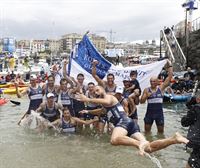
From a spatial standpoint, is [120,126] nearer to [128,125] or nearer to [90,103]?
[128,125]

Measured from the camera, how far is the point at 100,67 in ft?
45.8

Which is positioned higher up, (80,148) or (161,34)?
(161,34)

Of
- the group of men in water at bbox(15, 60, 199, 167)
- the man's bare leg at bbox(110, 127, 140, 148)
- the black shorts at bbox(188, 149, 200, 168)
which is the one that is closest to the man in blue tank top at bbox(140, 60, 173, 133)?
the group of men in water at bbox(15, 60, 199, 167)

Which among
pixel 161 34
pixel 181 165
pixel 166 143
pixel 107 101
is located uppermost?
pixel 161 34

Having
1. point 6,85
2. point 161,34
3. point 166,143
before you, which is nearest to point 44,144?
point 166,143

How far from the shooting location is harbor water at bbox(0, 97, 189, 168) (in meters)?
8.72

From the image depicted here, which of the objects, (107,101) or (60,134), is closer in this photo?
(107,101)

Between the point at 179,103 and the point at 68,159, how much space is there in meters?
13.6

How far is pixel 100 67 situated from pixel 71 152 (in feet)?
15.7

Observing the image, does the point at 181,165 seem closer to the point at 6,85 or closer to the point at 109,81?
the point at 109,81

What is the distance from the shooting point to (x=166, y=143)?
20.4 feet

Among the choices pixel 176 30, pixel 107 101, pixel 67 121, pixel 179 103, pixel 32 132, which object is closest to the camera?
pixel 107 101

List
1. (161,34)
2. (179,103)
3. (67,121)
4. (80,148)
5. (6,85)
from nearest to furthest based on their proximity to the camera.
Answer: (80,148) < (67,121) < (179,103) < (6,85) < (161,34)

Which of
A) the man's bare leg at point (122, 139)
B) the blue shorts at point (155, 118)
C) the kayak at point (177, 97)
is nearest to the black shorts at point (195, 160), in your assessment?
the man's bare leg at point (122, 139)
